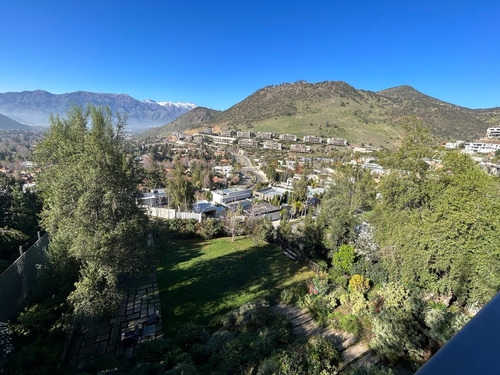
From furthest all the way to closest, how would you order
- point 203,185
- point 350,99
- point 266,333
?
1. point 350,99
2. point 203,185
3. point 266,333

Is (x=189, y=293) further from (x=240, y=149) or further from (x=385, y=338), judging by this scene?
(x=240, y=149)

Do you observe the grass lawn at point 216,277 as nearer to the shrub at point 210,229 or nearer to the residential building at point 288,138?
the shrub at point 210,229

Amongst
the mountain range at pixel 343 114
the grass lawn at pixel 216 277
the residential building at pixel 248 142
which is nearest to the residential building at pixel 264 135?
the residential building at pixel 248 142

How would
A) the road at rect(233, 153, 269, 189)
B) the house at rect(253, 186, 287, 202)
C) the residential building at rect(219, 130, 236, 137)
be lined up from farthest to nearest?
1. the residential building at rect(219, 130, 236, 137)
2. the road at rect(233, 153, 269, 189)
3. the house at rect(253, 186, 287, 202)

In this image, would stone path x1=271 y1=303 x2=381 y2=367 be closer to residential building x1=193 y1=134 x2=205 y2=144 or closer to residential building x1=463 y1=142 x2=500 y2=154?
residential building x1=463 y1=142 x2=500 y2=154

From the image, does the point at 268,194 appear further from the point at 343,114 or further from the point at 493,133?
the point at 343,114

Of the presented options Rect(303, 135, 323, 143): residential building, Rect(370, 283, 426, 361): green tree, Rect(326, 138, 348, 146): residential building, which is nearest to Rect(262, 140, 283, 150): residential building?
Rect(303, 135, 323, 143): residential building

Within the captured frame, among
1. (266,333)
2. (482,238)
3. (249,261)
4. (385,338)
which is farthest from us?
(249,261)

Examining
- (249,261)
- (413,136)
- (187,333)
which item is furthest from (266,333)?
(413,136)
